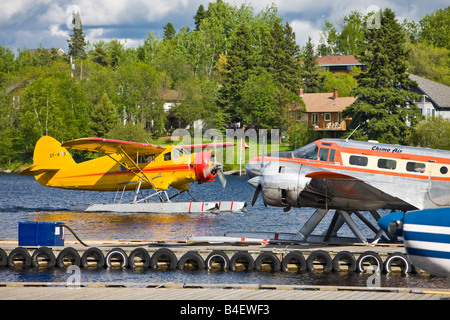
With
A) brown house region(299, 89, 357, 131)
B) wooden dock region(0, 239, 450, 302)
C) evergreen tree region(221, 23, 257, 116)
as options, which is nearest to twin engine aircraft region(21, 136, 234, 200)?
wooden dock region(0, 239, 450, 302)

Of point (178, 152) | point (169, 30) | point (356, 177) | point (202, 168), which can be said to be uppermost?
point (169, 30)

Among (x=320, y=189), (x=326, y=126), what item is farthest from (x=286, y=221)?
(x=326, y=126)

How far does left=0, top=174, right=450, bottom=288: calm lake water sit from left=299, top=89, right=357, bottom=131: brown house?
21.2 metres

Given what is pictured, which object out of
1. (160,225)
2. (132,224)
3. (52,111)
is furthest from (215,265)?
(52,111)

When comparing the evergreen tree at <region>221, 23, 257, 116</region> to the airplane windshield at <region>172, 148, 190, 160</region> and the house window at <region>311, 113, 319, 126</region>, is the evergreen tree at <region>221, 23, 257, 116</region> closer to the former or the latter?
the house window at <region>311, 113, 319, 126</region>

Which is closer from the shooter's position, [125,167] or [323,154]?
[323,154]

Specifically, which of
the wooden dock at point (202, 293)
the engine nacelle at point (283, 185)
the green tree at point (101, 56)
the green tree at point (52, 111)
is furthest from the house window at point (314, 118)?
the wooden dock at point (202, 293)

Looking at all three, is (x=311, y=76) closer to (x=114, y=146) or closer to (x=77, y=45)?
(x=77, y=45)

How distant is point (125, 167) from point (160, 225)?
5496mm

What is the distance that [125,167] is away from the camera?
31.9 meters

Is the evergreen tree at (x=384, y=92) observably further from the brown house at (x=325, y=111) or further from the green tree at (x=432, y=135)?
the brown house at (x=325, y=111)
